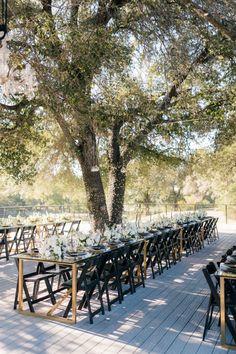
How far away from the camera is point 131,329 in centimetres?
464

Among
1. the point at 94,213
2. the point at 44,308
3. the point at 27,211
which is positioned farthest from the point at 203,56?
Result: the point at 27,211

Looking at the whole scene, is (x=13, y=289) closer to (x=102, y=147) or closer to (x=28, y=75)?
(x=28, y=75)

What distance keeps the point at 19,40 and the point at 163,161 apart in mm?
6764

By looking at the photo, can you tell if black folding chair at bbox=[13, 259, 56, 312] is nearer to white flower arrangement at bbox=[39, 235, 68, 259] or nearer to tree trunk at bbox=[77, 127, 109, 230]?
white flower arrangement at bbox=[39, 235, 68, 259]

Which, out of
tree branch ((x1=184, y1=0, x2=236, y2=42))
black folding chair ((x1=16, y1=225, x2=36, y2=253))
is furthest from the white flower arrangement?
black folding chair ((x1=16, y1=225, x2=36, y2=253))

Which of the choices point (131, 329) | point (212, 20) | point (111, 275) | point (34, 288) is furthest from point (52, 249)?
point (212, 20)

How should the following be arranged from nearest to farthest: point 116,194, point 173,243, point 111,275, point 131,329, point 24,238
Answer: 1. point 131,329
2. point 111,275
3. point 173,243
4. point 24,238
5. point 116,194

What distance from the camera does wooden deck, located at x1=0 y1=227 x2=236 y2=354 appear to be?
4090 mm

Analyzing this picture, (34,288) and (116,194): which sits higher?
(116,194)

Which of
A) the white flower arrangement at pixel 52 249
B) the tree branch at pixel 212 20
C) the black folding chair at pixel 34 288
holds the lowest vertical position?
the black folding chair at pixel 34 288

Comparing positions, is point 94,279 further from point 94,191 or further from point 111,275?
point 94,191

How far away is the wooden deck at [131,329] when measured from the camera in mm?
4090

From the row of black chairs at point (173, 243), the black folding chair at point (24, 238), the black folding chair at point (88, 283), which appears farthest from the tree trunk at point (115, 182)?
the black folding chair at point (88, 283)

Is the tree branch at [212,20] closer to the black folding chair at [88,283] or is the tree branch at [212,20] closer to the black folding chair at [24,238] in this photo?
the black folding chair at [88,283]
